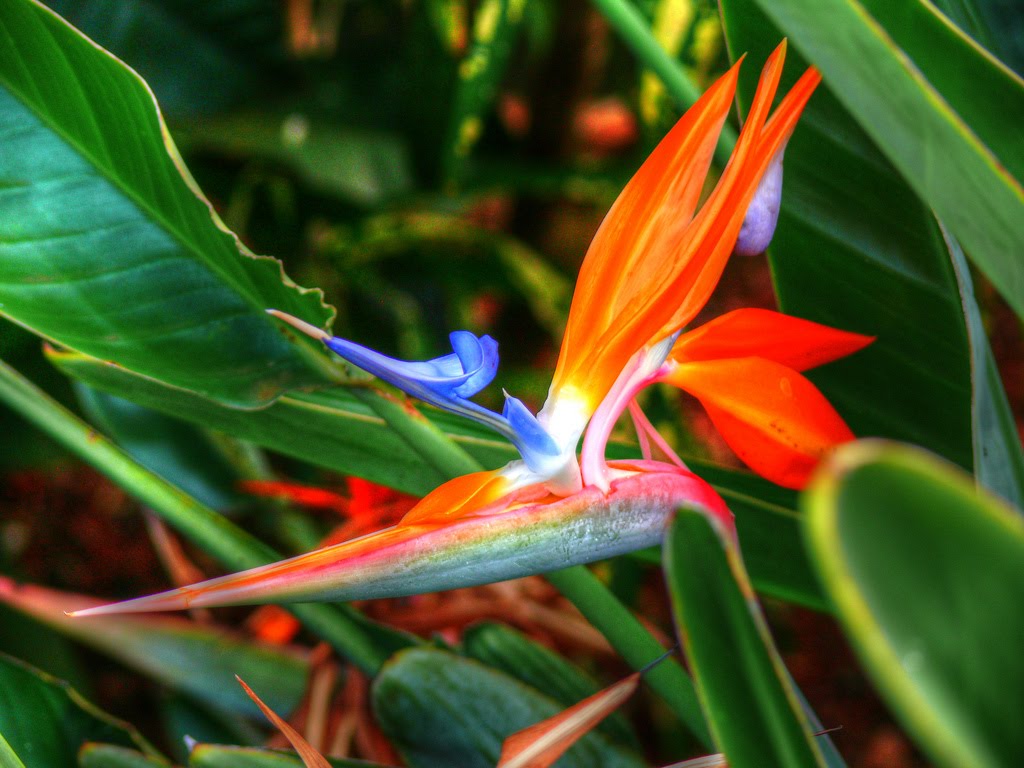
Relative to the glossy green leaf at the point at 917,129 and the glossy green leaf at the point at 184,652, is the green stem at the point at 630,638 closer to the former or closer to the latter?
the glossy green leaf at the point at 917,129

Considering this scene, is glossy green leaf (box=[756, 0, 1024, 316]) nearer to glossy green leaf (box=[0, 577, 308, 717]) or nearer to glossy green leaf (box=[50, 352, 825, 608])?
glossy green leaf (box=[50, 352, 825, 608])

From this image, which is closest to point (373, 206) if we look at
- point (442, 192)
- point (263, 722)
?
point (442, 192)

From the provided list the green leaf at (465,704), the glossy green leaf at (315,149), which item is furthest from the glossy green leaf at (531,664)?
the glossy green leaf at (315,149)

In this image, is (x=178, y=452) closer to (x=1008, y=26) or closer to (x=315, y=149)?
(x=315, y=149)

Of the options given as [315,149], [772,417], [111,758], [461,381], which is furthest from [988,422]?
[315,149]

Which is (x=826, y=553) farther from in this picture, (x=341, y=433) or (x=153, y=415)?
(x=153, y=415)

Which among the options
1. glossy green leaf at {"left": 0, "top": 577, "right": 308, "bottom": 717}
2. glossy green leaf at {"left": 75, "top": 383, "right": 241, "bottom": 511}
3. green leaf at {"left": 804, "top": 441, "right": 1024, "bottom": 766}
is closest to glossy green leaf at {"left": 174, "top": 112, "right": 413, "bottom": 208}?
glossy green leaf at {"left": 75, "top": 383, "right": 241, "bottom": 511}
